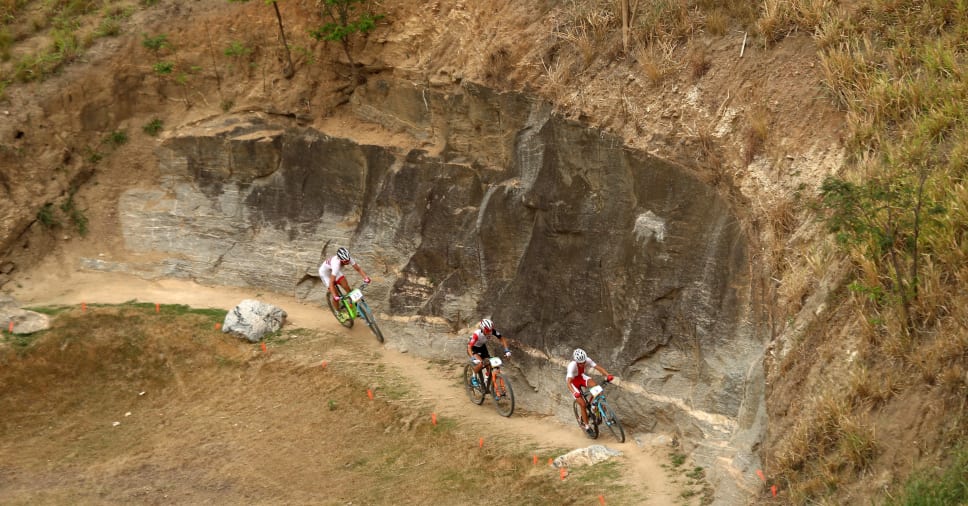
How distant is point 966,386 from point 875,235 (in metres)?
2.16

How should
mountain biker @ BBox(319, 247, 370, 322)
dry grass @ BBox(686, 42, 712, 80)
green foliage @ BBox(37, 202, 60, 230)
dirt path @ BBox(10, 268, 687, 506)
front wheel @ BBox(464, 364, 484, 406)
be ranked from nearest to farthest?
dirt path @ BBox(10, 268, 687, 506) < dry grass @ BBox(686, 42, 712, 80) < front wheel @ BBox(464, 364, 484, 406) < mountain biker @ BBox(319, 247, 370, 322) < green foliage @ BBox(37, 202, 60, 230)

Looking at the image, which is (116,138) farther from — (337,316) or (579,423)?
(579,423)

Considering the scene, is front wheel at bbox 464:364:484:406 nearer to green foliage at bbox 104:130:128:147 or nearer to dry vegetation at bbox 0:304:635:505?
dry vegetation at bbox 0:304:635:505

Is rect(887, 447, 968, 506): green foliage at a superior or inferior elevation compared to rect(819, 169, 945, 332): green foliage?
inferior

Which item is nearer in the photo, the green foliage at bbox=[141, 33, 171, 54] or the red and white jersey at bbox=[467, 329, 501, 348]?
the red and white jersey at bbox=[467, 329, 501, 348]

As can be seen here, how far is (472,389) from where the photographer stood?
1627cm

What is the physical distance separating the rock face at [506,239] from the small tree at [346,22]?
134 cm

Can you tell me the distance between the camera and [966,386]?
28.7ft

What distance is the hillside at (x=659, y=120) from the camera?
969cm

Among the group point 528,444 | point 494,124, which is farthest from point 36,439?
point 494,124

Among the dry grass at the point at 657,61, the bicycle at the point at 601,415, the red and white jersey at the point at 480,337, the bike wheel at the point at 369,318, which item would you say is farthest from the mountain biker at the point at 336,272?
the dry grass at the point at 657,61

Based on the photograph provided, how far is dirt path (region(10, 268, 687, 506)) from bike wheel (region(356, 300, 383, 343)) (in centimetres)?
21

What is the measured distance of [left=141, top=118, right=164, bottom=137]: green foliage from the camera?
2172cm

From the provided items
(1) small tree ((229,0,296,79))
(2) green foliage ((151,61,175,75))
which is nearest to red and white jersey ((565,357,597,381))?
(1) small tree ((229,0,296,79))
